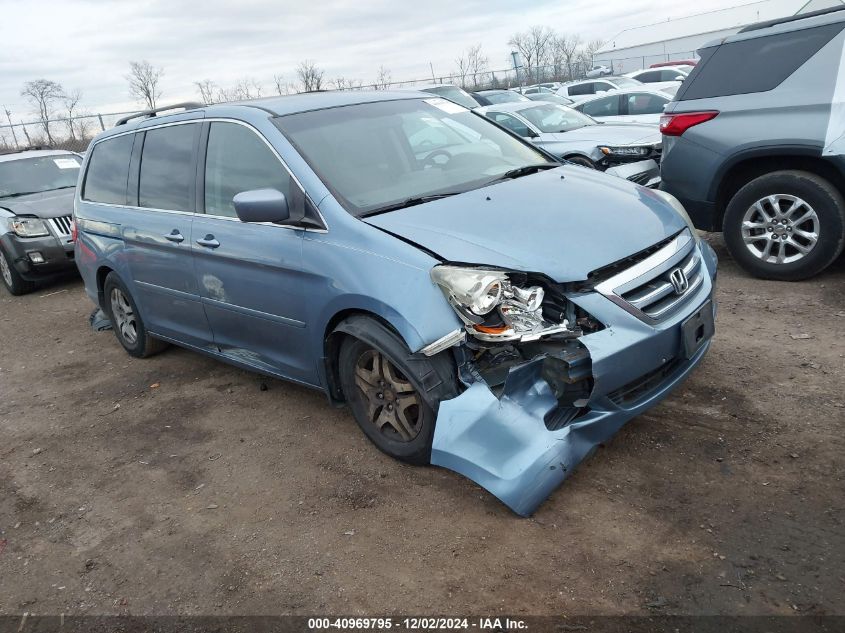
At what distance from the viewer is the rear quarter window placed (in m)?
5.20

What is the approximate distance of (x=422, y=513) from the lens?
3070 mm

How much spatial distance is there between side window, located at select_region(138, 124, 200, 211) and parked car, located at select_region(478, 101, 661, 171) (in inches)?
154

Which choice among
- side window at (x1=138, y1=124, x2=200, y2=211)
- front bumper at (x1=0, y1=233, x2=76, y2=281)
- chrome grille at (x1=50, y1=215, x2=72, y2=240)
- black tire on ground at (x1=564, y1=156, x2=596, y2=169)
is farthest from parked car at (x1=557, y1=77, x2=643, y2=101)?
side window at (x1=138, y1=124, x2=200, y2=211)

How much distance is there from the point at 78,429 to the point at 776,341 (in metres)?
4.71

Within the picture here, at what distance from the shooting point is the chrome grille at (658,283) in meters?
2.96

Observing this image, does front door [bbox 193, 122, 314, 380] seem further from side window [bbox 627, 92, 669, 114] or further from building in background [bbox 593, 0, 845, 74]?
building in background [bbox 593, 0, 845, 74]

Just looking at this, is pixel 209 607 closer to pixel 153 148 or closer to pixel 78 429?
pixel 78 429

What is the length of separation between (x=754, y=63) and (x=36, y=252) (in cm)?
Answer: 819

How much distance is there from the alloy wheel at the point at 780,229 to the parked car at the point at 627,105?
234 inches

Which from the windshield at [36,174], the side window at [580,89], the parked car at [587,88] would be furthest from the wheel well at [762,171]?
the side window at [580,89]

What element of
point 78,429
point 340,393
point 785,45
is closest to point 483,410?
point 340,393

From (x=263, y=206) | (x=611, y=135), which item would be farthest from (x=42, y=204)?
(x=611, y=135)

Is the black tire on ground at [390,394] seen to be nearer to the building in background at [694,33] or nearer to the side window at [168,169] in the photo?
the side window at [168,169]

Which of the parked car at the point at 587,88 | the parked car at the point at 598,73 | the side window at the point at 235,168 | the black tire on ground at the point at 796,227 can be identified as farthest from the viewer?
the parked car at the point at 598,73
